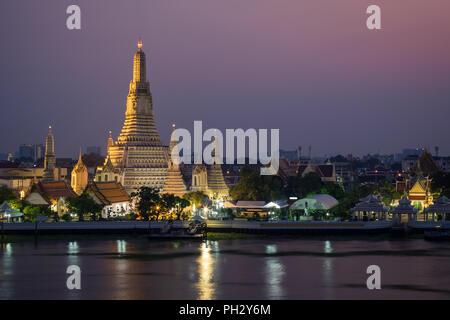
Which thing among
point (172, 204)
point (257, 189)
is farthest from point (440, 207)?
point (257, 189)

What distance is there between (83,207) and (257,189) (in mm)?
23761

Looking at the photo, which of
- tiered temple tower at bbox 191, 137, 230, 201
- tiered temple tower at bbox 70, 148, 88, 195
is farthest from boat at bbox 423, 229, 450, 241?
tiered temple tower at bbox 70, 148, 88, 195

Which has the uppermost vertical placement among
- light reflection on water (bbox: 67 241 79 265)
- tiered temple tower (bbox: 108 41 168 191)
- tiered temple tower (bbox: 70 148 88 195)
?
tiered temple tower (bbox: 108 41 168 191)

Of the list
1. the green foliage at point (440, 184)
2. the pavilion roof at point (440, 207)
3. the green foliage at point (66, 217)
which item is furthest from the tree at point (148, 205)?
the green foliage at point (440, 184)

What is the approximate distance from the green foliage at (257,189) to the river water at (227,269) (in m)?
25.6

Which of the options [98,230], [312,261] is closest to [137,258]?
[312,261]

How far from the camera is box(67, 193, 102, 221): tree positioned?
79.9m

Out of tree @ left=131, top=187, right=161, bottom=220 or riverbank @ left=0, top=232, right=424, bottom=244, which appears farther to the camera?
tree @ left=131, top=187, right=161, bottom=220

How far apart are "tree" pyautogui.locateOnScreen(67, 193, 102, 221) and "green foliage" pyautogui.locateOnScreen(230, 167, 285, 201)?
20.4 meters

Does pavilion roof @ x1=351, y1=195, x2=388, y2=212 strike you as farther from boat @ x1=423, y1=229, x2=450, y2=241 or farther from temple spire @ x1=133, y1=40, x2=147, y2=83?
temple spire @ x1=133, y1=40, x2=147, y2=83

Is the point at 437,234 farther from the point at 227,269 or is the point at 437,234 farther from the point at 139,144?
the point at 139,144

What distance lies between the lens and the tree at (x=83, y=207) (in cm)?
7994

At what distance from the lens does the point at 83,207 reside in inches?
3152
